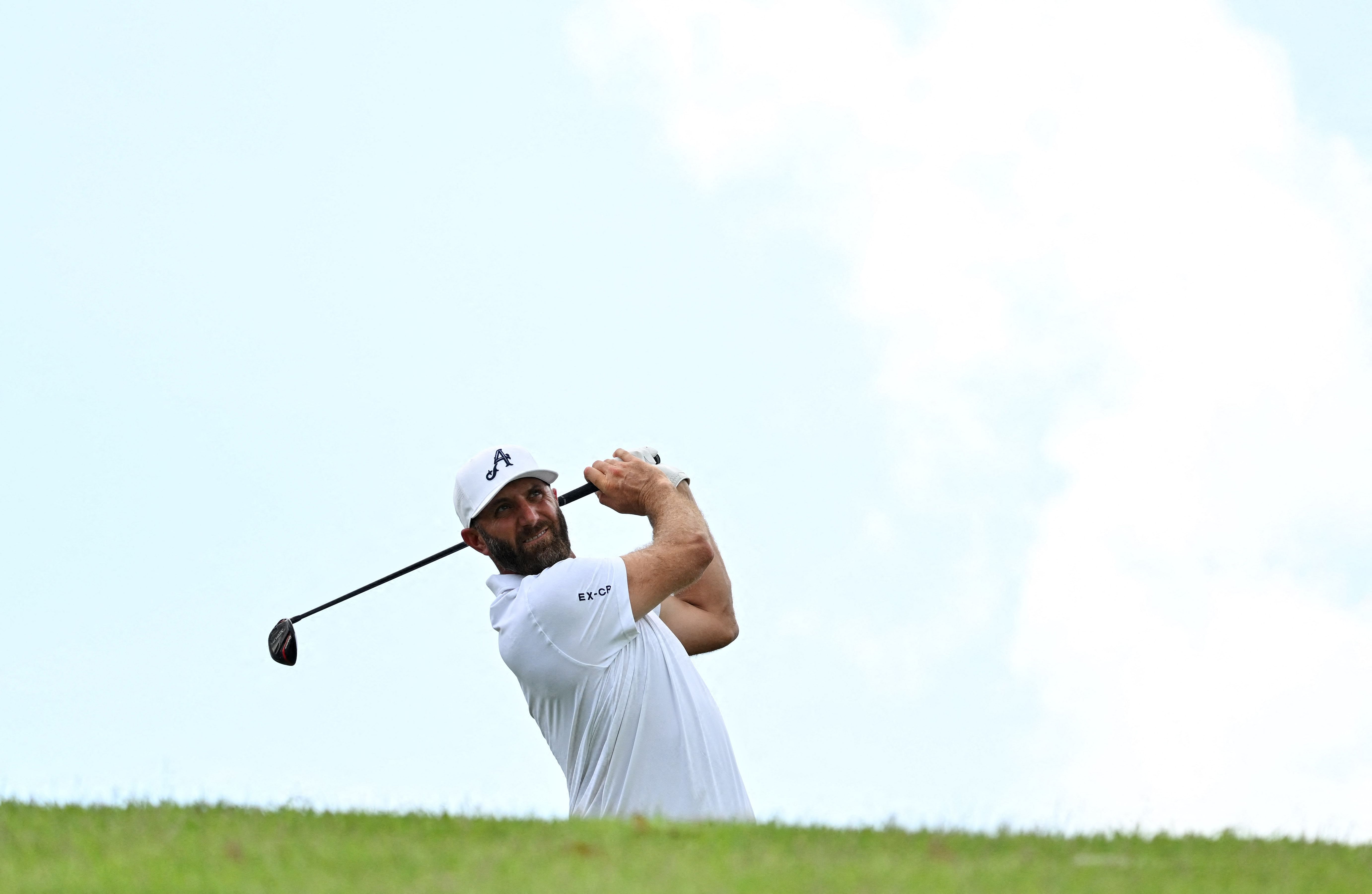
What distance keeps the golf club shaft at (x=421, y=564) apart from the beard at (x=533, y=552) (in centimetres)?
28

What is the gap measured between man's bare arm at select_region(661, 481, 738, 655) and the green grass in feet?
7.21

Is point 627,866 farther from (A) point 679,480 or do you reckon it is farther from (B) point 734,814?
(A) point 679,480

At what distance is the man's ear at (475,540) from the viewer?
790 centimetres

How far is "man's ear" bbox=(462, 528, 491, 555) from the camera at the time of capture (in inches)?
311

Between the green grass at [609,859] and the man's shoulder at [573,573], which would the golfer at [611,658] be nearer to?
the man's shoulder at [573,573]

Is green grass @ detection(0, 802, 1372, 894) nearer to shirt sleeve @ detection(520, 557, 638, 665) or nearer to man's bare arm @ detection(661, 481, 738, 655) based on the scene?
shirt sleeve @ detection(520, 557, 638, 665)

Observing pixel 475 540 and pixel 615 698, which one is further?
pixel 475 540

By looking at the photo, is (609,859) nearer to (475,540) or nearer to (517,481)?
(517,481)

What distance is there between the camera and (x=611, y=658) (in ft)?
23.2

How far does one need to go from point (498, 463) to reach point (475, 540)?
488 millimetres

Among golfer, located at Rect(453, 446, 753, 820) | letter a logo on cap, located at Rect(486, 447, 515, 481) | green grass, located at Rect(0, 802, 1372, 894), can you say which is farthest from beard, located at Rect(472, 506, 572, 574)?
green grass, located at Rect(0, 802, 1372, 894)

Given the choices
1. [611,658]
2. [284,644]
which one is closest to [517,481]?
[611,658]

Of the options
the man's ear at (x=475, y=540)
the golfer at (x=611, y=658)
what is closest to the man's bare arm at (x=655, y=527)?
the golfer at (x=611, y=658)

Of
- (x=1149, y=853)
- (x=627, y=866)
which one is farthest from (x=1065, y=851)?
(x=627, y=866)
